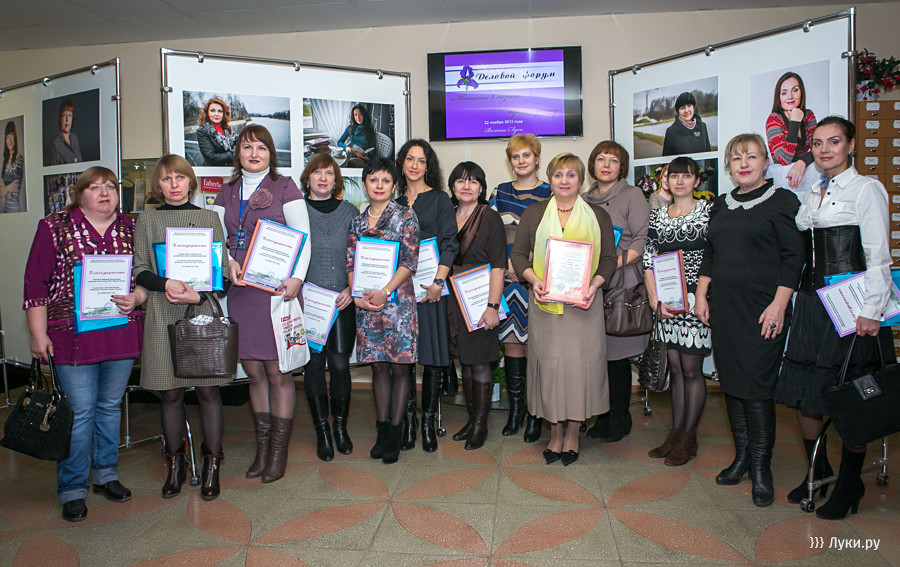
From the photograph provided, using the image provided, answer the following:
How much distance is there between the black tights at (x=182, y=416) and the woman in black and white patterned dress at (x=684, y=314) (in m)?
2.43

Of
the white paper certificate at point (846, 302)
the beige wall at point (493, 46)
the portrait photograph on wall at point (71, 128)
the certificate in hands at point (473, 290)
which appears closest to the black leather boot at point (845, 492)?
the white paper certificate at point (846, 302)

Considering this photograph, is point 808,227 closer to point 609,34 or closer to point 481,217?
point 481,217

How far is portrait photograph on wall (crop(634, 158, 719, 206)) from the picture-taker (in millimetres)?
3831

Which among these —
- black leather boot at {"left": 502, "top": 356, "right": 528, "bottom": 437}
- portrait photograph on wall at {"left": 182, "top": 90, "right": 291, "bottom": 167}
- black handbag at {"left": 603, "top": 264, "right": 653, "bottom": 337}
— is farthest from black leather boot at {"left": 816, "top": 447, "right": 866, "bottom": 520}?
portrait photograph on wall at {"left": 182, "top": 90, "right": 291, "bottom": 167}

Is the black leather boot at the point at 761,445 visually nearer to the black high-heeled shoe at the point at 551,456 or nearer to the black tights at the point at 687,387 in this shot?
the black tights at the point at 687,387

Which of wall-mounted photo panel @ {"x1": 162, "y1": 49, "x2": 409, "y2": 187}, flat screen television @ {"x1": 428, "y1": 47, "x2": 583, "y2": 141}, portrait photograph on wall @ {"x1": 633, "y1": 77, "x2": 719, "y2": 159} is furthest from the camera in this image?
flat screen television @ {"x1": 428, "y1": 47, "x2": 583, "y2": 141}

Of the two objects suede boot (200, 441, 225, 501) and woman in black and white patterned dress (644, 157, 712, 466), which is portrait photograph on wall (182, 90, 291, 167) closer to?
suede boot (200, 441, 225, 501)

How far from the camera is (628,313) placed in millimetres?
3326

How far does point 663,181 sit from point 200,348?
3.14 m

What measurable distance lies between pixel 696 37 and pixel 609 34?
75cm

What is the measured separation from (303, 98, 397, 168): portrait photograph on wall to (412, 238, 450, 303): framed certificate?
4.00 ft

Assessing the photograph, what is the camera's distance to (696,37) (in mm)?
5133

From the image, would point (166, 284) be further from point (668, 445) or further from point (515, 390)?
point (668, 445)

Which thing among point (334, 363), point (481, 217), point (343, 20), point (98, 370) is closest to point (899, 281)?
point (481, 217)
